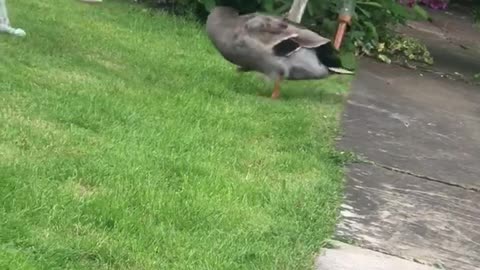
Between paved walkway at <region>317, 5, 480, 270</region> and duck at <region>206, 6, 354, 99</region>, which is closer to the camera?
paved walkway at <region>317, 5, 480, 270</region>

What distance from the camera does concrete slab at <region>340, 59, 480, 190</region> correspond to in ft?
18.4

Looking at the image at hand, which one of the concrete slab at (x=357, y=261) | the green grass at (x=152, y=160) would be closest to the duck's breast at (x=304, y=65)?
the green grass at (x=152, y=160)

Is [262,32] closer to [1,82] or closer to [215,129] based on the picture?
[215,129]

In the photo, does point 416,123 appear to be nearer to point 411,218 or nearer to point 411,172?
point 411,172

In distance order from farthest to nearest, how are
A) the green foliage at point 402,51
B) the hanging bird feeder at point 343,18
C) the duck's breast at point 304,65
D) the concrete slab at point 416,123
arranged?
the green foliage at point 402,51
the hanging bird feeder at point 343,18
the duck's breast at point 304,65
the concrete slab at point 416,123

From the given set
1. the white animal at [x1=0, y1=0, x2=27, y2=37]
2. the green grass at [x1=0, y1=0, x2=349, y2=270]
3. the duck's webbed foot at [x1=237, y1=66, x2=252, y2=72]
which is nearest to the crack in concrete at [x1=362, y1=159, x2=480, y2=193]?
the green grass at [x1=0, y1=0, x2=349, y2=270]

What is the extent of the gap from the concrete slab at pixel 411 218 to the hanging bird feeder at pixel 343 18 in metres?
3.66

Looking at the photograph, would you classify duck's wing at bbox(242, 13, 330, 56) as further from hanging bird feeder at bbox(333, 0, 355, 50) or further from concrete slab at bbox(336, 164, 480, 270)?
hanging bird feeder at bbox(333, 0, 355, 50)

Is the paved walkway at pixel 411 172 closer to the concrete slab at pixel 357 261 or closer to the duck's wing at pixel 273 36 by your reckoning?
the concrete slab at pixel 357 261

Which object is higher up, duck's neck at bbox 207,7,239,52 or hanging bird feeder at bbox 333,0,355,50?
duck's neck at bbox 207,7,239,52

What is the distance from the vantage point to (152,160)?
4.34 m

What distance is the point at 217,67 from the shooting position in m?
7.16

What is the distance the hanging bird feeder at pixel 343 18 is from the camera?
8750 mm

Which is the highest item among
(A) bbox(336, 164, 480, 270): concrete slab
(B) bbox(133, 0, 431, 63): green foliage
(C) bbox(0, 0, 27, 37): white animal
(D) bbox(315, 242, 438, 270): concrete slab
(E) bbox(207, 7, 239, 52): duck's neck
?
(E) bbox(207, 7, 239, 52): duck's neck
